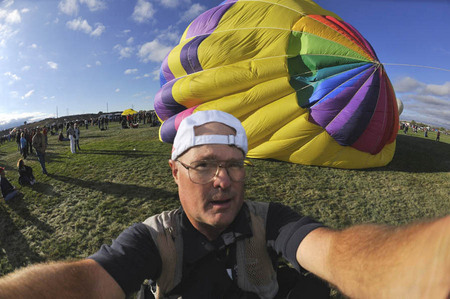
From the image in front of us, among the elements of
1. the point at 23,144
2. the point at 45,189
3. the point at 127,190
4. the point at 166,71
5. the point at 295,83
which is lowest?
the point at 45,189

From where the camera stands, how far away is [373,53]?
571 cm

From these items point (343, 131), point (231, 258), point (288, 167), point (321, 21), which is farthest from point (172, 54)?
point (231, 258)

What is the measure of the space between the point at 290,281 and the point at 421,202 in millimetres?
4873

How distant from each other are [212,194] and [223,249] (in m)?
0.36

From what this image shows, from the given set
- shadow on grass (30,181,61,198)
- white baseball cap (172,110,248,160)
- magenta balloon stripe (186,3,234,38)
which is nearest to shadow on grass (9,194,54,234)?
shadow on grass (30,181,61,198)

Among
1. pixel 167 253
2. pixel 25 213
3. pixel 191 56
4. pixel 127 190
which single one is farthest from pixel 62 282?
pixel 191 56

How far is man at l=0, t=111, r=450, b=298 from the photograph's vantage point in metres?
0.81

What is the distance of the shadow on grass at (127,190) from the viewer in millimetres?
4938

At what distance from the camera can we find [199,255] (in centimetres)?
129

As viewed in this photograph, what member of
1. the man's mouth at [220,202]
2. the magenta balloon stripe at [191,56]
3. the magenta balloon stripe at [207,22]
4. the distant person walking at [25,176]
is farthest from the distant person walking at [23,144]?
the man's mouth at [220,202]

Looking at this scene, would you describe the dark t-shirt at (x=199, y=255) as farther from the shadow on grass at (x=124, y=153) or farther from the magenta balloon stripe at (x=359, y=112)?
the shadow on grass at (x=124, y=153)

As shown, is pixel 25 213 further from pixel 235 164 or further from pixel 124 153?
pixel 235 164

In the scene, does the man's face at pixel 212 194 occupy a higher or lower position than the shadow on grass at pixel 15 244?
higher

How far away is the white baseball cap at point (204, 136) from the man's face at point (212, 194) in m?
0.03
